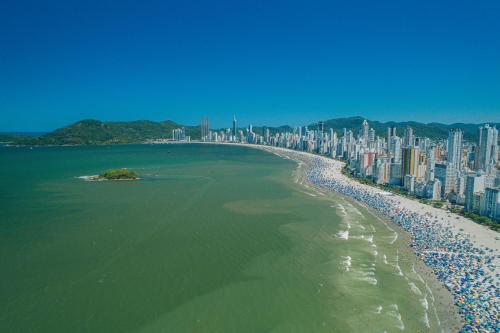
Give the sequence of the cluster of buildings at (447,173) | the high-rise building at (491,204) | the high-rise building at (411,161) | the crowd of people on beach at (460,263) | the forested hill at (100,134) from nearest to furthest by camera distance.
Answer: the crowd of people on beach at (460,263), the high-rise building at (491,204), the cluster of buildings at (447,173), the high-rise building at (411,161), the forested hill at (100,134)

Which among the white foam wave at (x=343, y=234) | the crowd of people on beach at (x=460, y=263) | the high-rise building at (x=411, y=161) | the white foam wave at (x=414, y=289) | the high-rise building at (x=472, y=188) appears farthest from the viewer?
the high-rise building at (x=411, y=161)

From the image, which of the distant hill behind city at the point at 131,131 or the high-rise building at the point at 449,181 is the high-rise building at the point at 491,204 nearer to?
the high-rise building at the point at 449,181

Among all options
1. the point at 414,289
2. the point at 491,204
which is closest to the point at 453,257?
the point at 414,289

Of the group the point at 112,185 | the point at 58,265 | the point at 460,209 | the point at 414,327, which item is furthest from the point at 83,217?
the point at 460,209

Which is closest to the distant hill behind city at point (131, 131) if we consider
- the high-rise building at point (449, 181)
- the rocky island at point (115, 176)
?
the high-rise building at point (449, 181)

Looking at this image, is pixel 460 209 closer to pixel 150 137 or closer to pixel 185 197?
pixel 185 197

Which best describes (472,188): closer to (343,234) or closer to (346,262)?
(343,234)
